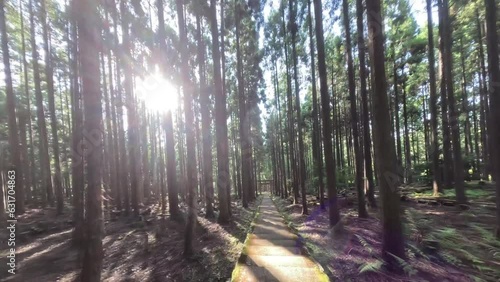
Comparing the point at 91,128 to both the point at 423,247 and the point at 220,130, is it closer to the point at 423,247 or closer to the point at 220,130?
the point at 423,247

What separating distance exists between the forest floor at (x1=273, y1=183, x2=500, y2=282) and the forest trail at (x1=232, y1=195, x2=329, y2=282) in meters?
0.30

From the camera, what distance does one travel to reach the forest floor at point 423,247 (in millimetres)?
4711

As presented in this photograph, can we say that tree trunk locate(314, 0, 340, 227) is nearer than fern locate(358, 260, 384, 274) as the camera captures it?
No

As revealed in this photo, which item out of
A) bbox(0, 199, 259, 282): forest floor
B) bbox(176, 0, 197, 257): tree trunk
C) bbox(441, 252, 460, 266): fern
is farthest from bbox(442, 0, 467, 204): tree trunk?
bbox(176, 0, 197, 257): tree trunk

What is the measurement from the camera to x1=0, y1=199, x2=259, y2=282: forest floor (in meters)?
6.00

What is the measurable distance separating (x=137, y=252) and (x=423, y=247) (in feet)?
23.8

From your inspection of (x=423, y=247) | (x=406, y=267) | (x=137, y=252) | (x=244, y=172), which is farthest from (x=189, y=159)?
(x=244, y=172)

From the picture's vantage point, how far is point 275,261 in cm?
585

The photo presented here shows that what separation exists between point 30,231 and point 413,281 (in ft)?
43.0

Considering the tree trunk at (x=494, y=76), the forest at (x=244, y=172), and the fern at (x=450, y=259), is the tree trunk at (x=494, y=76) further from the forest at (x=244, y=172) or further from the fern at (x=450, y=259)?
the fern at (x=450, y=259)

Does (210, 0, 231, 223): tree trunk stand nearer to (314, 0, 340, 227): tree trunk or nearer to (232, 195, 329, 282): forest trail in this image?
(232, 195, 329, 282): forest trail

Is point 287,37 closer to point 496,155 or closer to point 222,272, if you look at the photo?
point 496,155

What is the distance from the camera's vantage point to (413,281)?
4.27 meters

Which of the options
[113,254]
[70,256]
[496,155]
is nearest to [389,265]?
[496,155]
